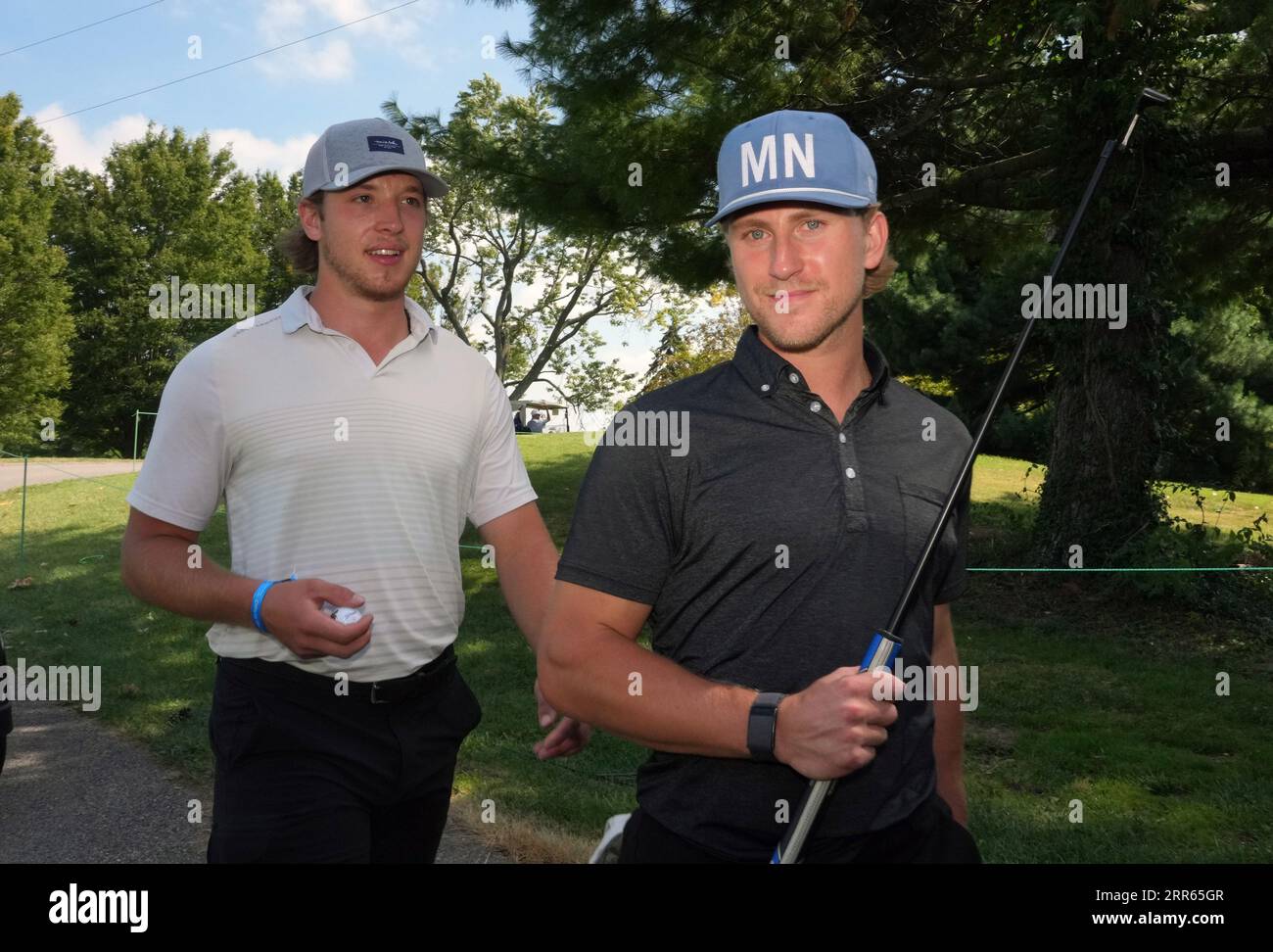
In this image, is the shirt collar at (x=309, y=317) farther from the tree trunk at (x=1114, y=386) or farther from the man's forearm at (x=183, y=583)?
the tree trunk at (x=1114, y=386)

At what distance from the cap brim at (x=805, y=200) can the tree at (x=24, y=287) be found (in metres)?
35.3

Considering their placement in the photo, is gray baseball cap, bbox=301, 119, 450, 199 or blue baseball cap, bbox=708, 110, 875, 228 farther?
gray baseball cap, bbox=301, 119, 450, 199

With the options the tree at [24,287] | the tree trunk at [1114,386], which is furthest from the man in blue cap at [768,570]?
the tree at [24,287]

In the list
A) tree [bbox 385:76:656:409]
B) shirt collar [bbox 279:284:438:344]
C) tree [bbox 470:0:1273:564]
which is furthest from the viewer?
tree [bbox 385:76:656:409]

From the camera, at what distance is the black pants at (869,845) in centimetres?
215

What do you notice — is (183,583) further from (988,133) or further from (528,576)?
(988,133)

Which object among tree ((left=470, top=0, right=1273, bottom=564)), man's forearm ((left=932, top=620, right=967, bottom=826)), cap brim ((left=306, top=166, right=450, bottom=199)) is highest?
tree ((left=470, top=0, right=1273, bottom=564))

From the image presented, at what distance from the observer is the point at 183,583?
2.88 m

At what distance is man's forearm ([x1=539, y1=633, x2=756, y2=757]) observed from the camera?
79.7 inches

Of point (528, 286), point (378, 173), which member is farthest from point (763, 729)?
point (528, 286)

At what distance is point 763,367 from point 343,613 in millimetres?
1091

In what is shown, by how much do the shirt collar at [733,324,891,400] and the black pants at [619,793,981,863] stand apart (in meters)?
0.82

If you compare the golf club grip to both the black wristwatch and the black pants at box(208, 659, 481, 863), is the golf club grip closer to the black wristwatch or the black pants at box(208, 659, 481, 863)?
the black wristwatch

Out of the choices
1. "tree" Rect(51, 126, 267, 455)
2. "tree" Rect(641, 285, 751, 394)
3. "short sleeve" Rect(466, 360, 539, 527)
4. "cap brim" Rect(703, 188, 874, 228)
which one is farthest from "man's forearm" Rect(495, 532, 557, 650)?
"tree" Rect(51, 126, 267, 455)
